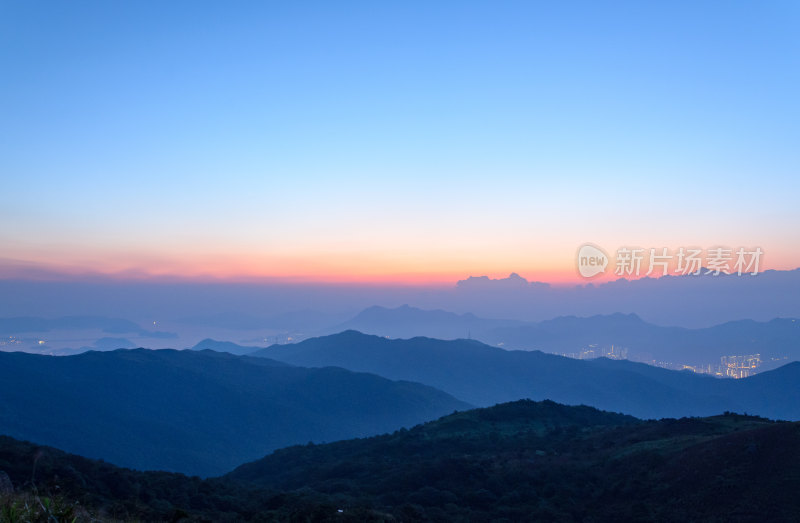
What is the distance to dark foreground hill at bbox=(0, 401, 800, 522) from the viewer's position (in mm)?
24375

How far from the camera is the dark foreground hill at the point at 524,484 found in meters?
24.4

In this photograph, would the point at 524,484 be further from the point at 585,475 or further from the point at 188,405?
the point at 188,405

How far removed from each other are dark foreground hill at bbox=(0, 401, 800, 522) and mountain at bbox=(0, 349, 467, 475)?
66900mm

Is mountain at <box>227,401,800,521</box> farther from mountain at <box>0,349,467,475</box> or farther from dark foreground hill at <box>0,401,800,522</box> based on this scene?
mountain at <box>0,349,467,475</box>

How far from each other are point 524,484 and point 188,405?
390ft

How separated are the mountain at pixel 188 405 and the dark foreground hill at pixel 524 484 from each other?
66.9m

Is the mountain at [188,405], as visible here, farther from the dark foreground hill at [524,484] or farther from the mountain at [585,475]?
the dark foreground hill at [524,484]

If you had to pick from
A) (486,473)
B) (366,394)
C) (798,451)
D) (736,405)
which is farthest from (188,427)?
(736,405)

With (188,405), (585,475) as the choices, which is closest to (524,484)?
(585,475)

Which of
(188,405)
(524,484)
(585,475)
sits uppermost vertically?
(585,475)

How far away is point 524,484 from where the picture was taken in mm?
36375

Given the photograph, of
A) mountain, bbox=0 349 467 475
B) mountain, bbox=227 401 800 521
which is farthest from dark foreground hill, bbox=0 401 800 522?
mountain, bbox=0 349 467 475

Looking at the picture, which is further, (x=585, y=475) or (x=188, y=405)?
(x=188, y=405)

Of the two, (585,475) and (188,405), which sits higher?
(585,475)
